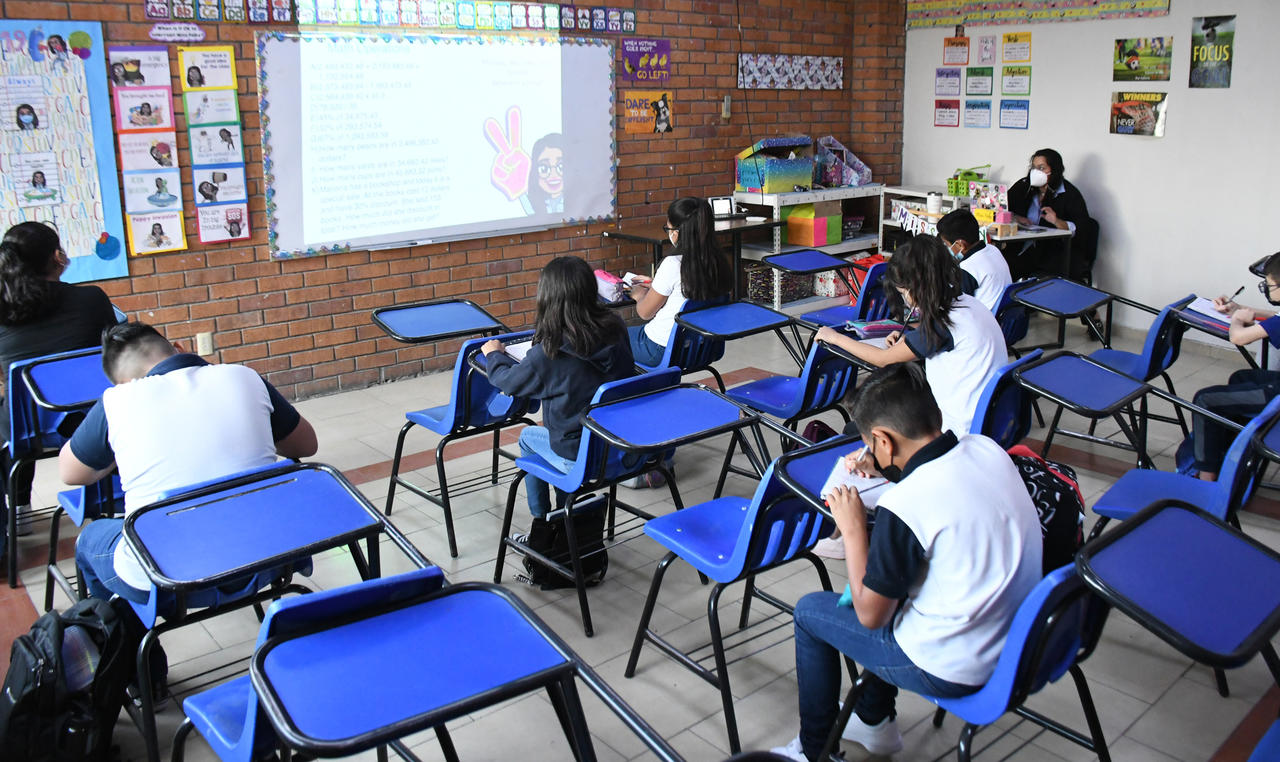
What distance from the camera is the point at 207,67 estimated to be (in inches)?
191

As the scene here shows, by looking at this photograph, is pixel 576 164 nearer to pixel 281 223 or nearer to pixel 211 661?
pixel 281 223

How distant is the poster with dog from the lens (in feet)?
21.4

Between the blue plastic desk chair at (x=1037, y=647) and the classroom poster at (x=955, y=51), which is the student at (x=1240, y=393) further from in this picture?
the classroom poster at (x=955, y=51)

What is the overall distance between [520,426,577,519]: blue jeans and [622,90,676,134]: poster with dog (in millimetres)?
3506

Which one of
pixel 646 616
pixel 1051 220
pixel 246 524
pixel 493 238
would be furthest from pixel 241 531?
pixel 1051 220

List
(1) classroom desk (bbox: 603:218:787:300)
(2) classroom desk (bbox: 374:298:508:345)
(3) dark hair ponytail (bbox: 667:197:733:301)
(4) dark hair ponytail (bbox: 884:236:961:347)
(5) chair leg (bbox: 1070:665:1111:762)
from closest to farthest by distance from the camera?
(5) chair leg (bbox: 1070:665:1111:762)
(4) dark hair ponytail (bbox: 884:236:961:347)
(2) classroom desk (bbox: 374:298:508:345)
(3) dark hair ponytail (bbox: 667:197:733:301)
(1) classroom desk (bbox: 603:218:787:300)

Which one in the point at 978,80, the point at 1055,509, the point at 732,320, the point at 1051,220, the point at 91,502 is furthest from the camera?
the point at 978,80

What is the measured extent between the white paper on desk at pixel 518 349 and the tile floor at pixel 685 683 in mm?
761

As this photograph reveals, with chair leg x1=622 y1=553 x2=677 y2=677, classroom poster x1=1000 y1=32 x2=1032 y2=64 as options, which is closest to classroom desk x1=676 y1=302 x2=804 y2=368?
chair leg x1=622 y1=553 x2=677 y2=677

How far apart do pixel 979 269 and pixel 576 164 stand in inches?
108

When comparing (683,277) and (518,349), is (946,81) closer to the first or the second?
Result: (683,277)

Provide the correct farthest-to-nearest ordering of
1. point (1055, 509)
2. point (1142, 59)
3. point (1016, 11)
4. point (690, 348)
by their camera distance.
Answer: point (1016, 11) → point (1142, 59) → point (690, 348) → point (1055, 509)

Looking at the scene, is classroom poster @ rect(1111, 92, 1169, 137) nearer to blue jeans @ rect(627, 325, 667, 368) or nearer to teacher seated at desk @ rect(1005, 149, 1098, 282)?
teacher seated at desk @ rect(1005, 149, 1098, 282)

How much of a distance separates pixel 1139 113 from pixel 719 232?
2754 mm
